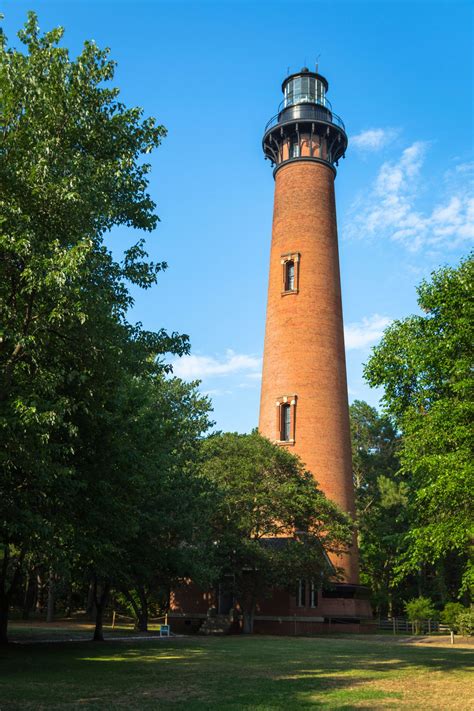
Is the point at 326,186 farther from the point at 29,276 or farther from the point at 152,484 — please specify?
the point at 29,276

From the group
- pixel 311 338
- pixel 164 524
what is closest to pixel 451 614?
pixel 311 338

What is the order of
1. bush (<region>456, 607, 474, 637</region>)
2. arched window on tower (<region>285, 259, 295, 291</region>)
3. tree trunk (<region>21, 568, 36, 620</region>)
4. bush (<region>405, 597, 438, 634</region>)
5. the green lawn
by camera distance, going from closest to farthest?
the green lawn
bush (<region>456, 607, 474, 637</region>)
arched window on tower (<region>285, 259, 295, 291</region>)
bush (<region>405, 597, 438, 634</region>)
tree trunk (<region>21, 568, 36, 620</region>)

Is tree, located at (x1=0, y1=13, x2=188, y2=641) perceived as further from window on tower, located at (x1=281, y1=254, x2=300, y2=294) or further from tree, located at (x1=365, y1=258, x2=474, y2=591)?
window on tower, located at (x1=281, y1=254, x2=300, y2=294)

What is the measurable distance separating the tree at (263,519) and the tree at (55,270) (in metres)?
17.6

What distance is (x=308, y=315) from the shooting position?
39031 millimetres

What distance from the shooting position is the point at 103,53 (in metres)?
14.0

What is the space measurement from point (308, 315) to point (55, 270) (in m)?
28.3

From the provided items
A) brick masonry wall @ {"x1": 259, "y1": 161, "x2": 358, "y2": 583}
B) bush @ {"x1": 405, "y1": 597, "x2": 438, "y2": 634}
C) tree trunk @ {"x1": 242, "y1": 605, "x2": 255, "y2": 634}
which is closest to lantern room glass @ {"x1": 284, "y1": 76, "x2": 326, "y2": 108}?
brick masonry wall @ {"x1": 259, "y1": 161, "x2": 358, "y2": 583}

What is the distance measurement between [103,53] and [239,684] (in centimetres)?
1282

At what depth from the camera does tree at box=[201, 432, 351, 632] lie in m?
31.8

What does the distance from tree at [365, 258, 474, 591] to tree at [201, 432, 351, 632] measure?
11.6m

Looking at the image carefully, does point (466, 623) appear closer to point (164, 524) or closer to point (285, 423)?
point (285, 423)

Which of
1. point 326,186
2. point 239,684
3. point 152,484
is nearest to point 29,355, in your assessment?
point 239,684

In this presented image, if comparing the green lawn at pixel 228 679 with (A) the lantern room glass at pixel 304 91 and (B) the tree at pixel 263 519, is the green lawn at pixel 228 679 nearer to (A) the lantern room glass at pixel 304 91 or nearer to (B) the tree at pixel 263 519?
(B) the tree at pixel 263 519
